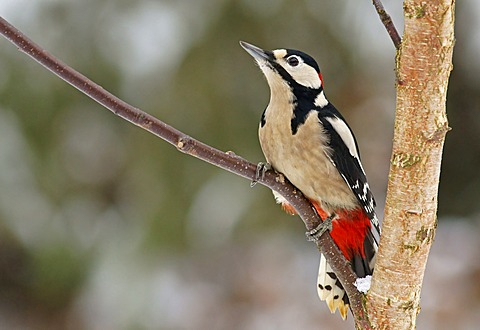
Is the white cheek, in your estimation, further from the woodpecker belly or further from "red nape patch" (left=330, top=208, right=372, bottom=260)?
"red nape patch" (left=330, top=208, right=372, bottom=260)

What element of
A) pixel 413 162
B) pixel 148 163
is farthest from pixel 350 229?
pixel 148 163

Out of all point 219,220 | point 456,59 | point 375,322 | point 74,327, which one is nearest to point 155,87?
point 219,220

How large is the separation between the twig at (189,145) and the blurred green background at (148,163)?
155 cm

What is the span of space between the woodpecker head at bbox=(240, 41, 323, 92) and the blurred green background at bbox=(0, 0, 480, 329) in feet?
4.31

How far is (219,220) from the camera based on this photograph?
2994 millimetres

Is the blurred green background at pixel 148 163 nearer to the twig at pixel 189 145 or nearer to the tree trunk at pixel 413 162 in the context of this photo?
the twig at pixel 189 145

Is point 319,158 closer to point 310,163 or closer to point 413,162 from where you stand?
point 310,163

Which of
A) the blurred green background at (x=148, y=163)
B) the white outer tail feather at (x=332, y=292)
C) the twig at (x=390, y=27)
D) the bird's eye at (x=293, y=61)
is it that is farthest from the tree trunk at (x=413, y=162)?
the blurred green background at (x=148, y=163)

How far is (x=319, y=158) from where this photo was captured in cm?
142

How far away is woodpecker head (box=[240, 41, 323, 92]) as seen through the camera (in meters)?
1.43

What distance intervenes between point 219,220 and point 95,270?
0.56 meters

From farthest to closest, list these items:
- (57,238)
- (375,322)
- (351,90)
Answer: (351,90)
(57,238)
(375,322)

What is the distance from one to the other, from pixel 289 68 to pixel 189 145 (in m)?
0.46

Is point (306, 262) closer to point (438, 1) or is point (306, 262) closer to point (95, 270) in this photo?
point (95, 270)
